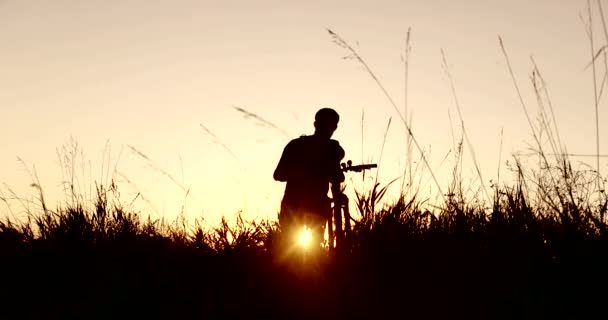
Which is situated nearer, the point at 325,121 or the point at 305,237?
the point at 305,237

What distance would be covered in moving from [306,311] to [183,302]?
27.3 inches

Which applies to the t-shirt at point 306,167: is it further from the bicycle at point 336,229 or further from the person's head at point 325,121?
the bicycle at point 336,229

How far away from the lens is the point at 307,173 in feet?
14.7

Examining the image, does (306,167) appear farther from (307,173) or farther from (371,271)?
(371,271)

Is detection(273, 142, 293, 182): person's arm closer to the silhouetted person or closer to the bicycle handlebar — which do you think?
the silhouetted person

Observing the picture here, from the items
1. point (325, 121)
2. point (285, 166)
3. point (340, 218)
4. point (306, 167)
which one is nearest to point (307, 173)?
point (306, 167)

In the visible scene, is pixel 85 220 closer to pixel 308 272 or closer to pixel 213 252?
pixel 213 252

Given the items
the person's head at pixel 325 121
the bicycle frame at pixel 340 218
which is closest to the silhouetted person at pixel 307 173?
the person's head at pixel 325 121

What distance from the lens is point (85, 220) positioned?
4.60 meters

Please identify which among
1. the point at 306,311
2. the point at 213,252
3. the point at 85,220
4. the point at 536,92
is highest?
the point at 536,92

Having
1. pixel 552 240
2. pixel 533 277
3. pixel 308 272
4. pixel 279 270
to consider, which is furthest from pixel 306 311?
pixel 552 240

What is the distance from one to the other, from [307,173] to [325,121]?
46 cm

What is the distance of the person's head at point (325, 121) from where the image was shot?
14.9ft

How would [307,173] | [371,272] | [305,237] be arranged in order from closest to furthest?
[371,272] → [305,237] → [307,173]
